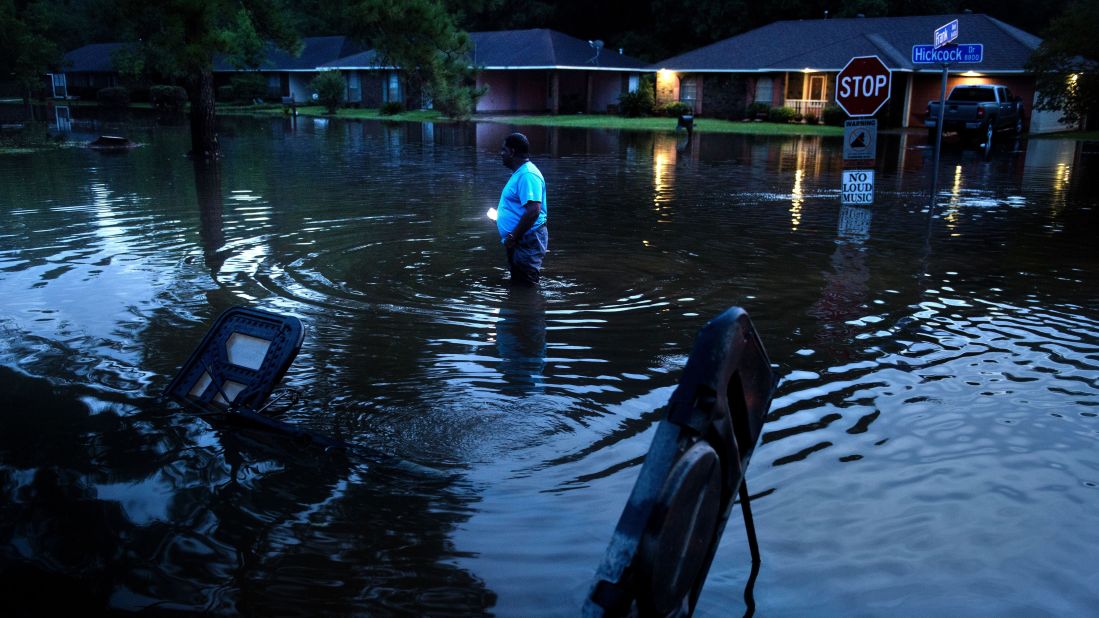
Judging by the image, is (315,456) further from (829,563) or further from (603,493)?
(829,563)

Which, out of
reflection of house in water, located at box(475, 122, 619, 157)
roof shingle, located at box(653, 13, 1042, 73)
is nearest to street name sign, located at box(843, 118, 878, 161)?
reflection of house in water, located at box(475, 122, 619, 157)

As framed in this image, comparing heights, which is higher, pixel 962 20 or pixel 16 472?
pixel 962 20

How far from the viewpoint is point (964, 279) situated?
11195 mm

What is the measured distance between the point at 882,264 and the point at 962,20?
144ft

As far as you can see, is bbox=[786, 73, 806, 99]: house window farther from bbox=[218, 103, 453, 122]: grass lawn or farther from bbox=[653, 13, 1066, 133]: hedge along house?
bbox=[218, 103, 453, 122]: grass lawn

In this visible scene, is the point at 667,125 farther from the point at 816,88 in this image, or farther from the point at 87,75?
the point at 87,75

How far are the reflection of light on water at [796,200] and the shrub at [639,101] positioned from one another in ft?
105

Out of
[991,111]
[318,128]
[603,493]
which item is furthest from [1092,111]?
[603,493]

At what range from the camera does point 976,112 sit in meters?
34.1

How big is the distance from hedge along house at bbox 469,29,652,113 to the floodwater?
45562 millimetres

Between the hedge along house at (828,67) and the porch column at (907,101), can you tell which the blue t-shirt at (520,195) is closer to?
the hedge along house at (828,67)

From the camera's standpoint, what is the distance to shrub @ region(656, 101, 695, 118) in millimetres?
53469

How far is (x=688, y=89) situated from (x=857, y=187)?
41.9m

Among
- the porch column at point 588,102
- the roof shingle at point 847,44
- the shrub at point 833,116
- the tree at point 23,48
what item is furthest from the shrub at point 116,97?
the shrub at point 833,116
